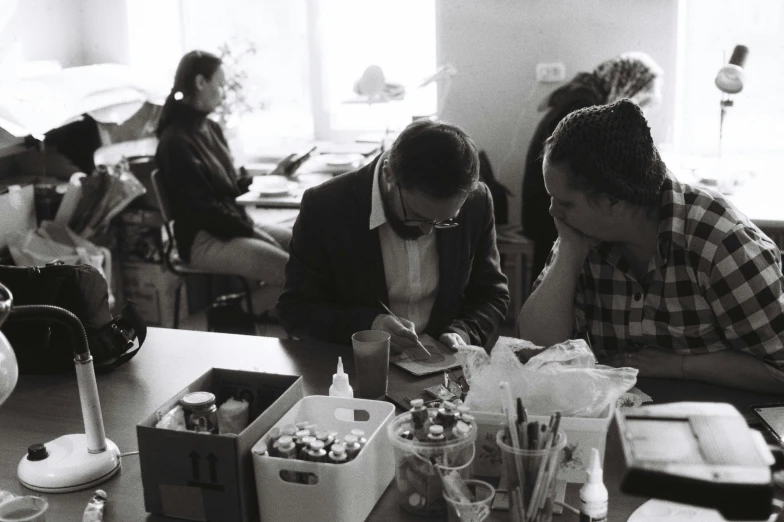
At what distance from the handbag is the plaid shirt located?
109 centimetres

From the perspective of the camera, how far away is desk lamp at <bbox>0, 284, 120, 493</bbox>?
1.35m

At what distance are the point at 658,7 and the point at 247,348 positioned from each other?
288cm

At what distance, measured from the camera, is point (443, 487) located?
121 cm

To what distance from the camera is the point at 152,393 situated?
5.59 feet

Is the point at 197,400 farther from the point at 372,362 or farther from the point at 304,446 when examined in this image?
the point at 372,362

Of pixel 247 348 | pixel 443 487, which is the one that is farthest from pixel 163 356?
pixel 443 487

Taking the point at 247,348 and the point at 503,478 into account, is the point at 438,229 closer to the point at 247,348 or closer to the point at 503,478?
the point at 247,348

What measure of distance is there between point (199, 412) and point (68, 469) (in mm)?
257

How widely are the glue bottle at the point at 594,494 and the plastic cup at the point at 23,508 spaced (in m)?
0.79

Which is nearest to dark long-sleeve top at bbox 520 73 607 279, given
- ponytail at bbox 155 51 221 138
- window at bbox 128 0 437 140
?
window at bbox 128 0 437 140

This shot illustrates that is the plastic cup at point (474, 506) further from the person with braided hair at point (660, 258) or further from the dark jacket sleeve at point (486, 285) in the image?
the dark jacket sleeve at point (486, 285)

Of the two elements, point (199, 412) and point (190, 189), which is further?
point (190, 189)

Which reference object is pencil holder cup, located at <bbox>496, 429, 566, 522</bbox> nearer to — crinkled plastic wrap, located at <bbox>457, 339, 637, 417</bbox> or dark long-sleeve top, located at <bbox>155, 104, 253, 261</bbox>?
crinkled plastic wrap, located at <bbox>457, 339, 637, 417</bbox>

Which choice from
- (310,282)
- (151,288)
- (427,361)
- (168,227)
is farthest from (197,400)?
(151,288)
